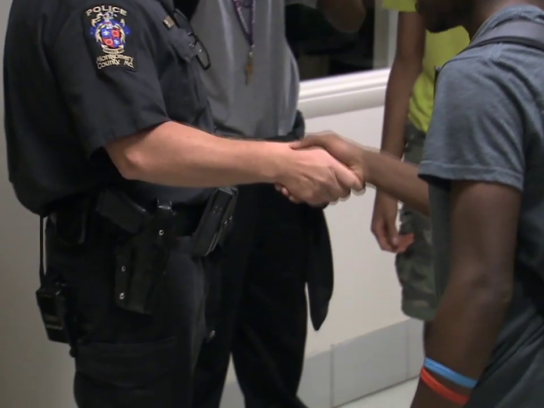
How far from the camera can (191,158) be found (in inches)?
42.6

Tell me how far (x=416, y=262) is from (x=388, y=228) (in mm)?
100

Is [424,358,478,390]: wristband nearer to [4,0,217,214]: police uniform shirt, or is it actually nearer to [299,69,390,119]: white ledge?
[4,0,217,214]: police uniform shirt

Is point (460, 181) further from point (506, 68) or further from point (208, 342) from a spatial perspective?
point (208, 342)

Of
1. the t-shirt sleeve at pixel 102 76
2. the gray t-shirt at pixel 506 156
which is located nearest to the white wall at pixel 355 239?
the t-shirt sleeve at pixel 102 76

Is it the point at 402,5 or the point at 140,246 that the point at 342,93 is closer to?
the point at 402,5

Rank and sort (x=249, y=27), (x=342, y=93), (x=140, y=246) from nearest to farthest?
(x=140, y=246), (x=249, y=27), (x=342, y=93)

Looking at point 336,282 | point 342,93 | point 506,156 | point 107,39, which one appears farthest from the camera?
point 336,282

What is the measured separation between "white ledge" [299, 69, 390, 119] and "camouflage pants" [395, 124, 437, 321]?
1.10ft

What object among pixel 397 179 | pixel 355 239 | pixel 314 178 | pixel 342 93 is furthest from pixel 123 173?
pixel 355 239

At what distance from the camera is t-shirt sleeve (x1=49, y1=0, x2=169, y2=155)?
102 cm

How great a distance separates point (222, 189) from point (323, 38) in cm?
89

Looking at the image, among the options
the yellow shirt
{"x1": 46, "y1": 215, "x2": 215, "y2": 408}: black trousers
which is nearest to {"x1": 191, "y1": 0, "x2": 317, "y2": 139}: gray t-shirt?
the yellow shirt

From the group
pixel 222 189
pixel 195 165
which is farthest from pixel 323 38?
pixel 195 165

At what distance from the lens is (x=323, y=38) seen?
1993mm
